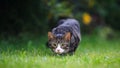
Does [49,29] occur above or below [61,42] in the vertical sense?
above

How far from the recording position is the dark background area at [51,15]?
14712 mm

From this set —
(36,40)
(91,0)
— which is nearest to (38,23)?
(36,40)

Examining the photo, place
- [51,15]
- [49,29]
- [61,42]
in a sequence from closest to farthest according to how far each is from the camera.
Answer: [61,42] < [49,29] < [51,15]

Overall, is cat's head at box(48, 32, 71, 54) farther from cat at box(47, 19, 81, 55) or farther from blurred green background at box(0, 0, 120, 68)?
blurred green background at box(0, 0, 120, 68)

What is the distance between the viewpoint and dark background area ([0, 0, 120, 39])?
48.3 feet

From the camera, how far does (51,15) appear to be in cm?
1655

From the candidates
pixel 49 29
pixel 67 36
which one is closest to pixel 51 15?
pixel 49 29

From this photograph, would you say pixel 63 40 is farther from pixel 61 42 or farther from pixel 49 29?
pixel 49 29

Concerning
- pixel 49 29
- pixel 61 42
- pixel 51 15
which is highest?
pixel 51 15

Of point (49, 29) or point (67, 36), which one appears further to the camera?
point (49, 29)

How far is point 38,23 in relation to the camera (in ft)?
51.2

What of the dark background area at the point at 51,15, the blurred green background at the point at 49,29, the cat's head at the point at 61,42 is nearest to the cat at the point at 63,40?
the cat's head at the point at 61,42

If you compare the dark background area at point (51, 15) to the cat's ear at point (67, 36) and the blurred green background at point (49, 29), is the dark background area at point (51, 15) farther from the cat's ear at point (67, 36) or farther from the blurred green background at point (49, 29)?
the cat's ear at point (67, 36)

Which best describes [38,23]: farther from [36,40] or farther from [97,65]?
[97,65]
